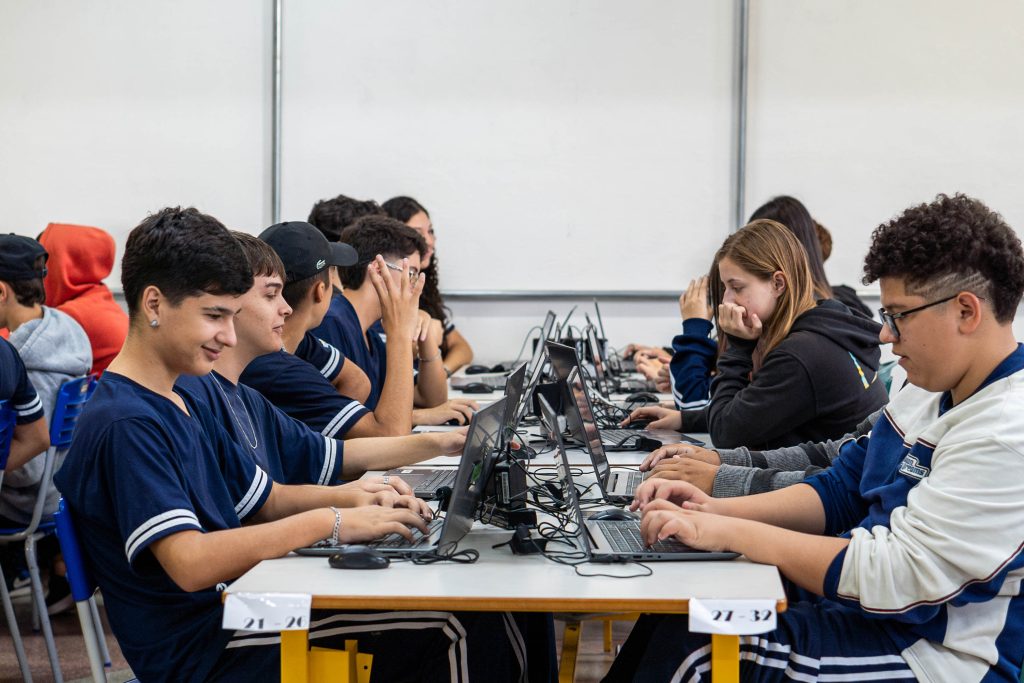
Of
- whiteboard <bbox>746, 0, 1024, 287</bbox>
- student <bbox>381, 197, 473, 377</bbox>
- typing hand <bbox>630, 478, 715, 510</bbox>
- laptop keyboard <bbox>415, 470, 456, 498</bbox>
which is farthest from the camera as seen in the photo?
whiteboard <bbox>746, 0, 1024, 287</bbox>

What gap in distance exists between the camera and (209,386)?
1.89 metres

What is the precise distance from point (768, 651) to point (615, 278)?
12.9ft

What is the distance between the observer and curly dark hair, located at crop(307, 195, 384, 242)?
14.2ft

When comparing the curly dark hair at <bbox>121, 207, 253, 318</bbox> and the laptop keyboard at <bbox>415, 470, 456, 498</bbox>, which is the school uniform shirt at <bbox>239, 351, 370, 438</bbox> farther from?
the curly dark hair at <bbox>121, 207, 253, 318</bbox>

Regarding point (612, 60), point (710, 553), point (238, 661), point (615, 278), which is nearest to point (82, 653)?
point (238, 661)

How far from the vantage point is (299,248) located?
8.20ft

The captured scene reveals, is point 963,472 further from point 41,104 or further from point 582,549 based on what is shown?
point 41,104

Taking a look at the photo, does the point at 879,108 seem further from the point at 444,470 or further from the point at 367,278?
the point at 444,470

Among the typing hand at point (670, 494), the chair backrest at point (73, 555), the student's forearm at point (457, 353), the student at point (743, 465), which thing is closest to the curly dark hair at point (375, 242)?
the student at point (743, 465)

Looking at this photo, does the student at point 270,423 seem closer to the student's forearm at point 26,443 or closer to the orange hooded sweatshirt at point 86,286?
the student's forearm at point 26,443

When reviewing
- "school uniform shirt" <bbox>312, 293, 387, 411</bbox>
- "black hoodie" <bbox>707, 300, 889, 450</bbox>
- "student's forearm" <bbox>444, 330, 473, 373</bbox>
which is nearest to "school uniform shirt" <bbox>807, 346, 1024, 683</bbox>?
"black hoodie" <bbox>707, 300, 889, 450</bbox>

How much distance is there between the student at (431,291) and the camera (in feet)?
15.9

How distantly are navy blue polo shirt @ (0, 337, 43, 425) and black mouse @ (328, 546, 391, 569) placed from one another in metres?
1.50

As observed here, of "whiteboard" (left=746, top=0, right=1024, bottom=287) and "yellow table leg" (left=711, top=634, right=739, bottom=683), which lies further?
"whiteboard" (left=746, top=0, right=1024, bottom=287)
